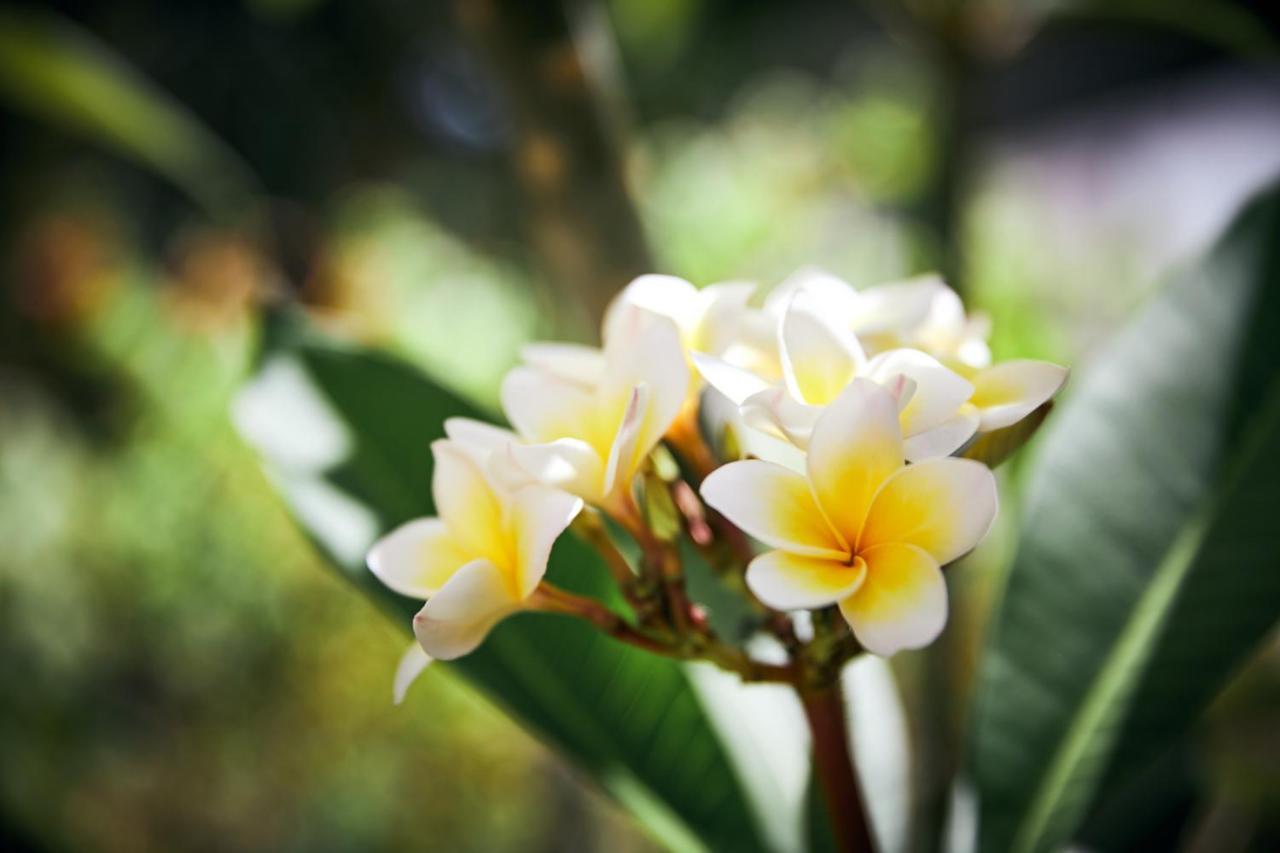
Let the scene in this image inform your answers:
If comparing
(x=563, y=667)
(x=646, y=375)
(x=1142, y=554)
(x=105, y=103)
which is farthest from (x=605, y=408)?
(x=105, y=103)

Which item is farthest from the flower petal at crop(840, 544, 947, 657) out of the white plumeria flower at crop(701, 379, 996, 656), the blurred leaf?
the blurred leaf

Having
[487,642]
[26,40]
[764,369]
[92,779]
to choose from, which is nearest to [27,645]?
[92,779]

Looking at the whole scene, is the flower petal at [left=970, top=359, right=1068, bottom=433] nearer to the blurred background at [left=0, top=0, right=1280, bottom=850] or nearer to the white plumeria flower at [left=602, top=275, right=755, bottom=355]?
the white plumeria flower at [left=602, top=275, right=755, bottom=355]

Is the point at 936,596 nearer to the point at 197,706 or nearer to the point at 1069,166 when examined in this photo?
the point at 197,706

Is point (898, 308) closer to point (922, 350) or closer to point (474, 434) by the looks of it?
point (922, 350)

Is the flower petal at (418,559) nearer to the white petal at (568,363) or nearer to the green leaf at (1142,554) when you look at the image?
the white petal at (568,363)
